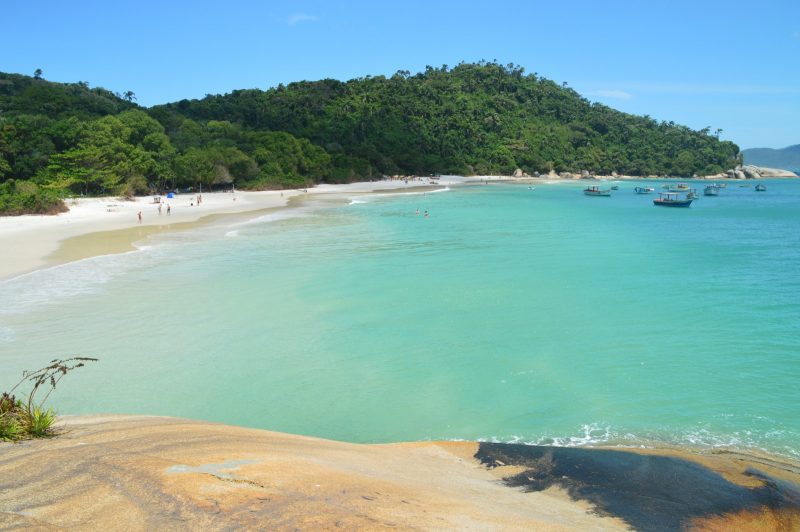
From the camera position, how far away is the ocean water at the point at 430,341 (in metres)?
9.99

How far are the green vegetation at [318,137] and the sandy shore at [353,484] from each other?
4048 cm

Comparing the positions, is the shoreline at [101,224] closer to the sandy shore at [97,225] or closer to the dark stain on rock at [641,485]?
the sandy shore at [97,225]

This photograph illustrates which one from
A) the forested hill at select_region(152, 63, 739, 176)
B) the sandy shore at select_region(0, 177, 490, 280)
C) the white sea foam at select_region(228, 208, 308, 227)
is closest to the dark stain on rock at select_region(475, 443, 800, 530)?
the sandy shore at select_region(0, 177, 490, 280)

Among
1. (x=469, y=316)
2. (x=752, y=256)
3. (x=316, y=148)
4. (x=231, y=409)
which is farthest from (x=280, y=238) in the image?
(x=316, y=148)

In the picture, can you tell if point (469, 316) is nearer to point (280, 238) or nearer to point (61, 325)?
point (61, 325)

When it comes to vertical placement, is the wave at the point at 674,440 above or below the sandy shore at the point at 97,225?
below

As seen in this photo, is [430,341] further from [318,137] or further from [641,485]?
[318,137]

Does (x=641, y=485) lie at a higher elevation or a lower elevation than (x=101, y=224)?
lower

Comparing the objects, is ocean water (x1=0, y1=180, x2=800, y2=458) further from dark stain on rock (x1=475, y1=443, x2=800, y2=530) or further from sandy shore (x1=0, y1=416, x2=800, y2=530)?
sandy shore (x1=0, y1=416, x2=800, y2=530)

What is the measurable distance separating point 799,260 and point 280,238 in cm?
2827

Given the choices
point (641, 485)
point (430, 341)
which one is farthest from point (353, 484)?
point (430, 341)

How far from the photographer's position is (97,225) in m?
37.2

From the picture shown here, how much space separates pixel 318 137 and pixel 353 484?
4561 inches

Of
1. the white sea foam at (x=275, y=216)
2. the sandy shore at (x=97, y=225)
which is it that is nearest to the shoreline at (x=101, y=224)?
the sandy shore at (x=97, y=225)
